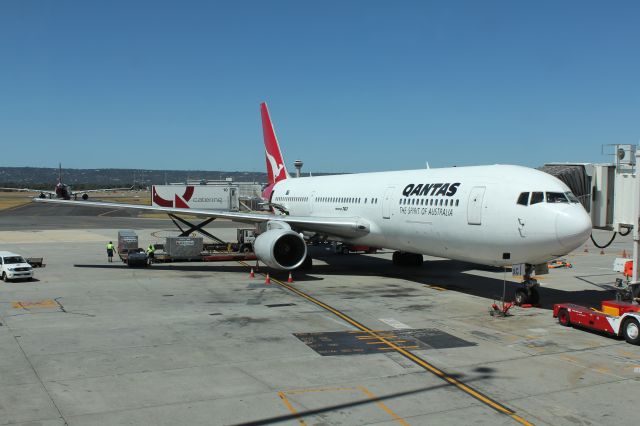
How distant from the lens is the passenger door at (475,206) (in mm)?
20047

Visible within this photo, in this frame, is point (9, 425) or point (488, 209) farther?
point (488, 209)

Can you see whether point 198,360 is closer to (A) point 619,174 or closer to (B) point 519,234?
(B) point 519,234

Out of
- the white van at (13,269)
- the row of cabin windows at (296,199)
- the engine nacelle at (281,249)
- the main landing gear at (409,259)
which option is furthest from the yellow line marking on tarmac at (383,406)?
the row of cabin windows at (296,199)

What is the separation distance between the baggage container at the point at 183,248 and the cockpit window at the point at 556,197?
20.4 metres

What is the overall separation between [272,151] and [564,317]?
91.9 ft

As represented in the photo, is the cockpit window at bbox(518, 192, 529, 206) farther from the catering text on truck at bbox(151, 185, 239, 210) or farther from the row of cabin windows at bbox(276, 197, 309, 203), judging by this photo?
the catering text on truck at bbox(151, 185, 239, 210)

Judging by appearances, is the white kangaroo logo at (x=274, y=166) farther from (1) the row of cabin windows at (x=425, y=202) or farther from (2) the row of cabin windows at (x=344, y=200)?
(1) the row of cabin windows at (x=425, y=202)

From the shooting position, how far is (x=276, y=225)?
1096 inches

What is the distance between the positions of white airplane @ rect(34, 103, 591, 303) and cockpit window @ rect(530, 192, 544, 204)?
0.03 m

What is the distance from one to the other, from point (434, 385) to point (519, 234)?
8.41 meters

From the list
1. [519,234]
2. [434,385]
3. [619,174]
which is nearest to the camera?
[434,385]

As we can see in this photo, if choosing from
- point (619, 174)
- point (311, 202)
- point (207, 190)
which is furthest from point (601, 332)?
point (207, 190)

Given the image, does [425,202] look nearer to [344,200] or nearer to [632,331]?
[344,200]

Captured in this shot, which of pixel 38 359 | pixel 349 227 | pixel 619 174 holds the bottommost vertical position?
pixel 38 359
